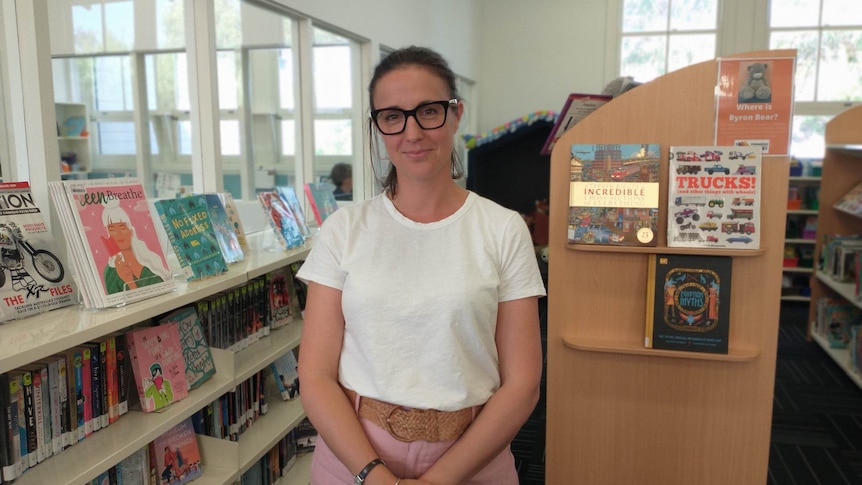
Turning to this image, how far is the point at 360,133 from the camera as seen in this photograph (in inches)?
170

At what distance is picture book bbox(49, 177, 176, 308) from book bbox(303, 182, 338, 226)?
129cm

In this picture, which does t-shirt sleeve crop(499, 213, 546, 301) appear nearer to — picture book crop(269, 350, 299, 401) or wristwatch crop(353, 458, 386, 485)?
wristwatch crop(353, 458, 386, 485)

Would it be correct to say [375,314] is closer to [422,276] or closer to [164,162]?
[422,276]

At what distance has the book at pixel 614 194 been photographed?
2.12 metres

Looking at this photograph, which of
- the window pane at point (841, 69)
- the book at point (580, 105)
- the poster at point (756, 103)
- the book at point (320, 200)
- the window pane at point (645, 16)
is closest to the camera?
the poster at point (756, 103)

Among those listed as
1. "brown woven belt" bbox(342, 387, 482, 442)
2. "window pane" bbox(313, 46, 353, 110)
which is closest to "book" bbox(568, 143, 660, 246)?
"brown woven belt" bbox(342, 387, 482, 442)

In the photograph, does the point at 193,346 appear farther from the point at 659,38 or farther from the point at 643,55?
the point at 659,38

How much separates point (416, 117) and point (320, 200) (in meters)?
2.04

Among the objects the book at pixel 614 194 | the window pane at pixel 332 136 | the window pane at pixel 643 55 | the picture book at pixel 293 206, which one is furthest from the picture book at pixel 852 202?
the picture book at pixel 293 206

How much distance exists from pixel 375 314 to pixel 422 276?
0.11 m

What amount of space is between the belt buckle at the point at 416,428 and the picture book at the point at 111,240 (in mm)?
849

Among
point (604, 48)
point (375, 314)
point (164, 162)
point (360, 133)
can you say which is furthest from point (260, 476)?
point (604, 48)

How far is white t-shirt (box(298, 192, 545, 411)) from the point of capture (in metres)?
1.12

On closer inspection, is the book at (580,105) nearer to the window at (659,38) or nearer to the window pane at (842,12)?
the window at (659,38)
